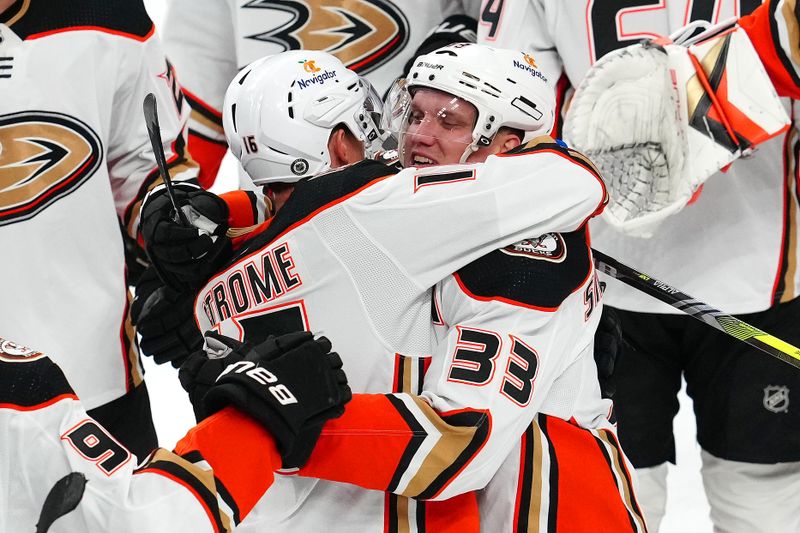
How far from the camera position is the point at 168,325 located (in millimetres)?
1927

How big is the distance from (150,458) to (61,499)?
0.11 m

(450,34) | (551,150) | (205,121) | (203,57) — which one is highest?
(551,150)

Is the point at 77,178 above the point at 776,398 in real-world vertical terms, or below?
above

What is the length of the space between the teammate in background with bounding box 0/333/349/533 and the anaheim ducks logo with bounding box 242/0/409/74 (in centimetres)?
155

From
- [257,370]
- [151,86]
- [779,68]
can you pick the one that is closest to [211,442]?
[257,370]

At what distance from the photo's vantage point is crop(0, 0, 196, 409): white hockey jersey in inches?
81.1

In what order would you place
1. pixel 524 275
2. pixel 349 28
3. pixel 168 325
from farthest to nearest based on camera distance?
1. pixel 349 28
2. pixel 168 325
3. pixel 524 275

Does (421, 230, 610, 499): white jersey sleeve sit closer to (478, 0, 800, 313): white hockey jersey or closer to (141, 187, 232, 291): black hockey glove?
(141, 187, 232, 291): black hockey glove

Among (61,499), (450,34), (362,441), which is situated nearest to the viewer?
(61,499)

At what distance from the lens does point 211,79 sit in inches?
117

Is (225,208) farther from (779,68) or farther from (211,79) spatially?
(211,79)

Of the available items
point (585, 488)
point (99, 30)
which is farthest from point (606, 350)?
point (99, 30)

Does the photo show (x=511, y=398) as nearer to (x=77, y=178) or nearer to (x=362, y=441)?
(x=362, y=441)

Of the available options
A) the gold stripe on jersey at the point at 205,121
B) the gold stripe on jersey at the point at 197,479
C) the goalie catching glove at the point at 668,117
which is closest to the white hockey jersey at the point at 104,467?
the gold stripe on jersey at the point at 197,479
